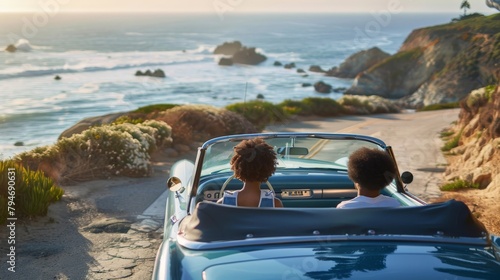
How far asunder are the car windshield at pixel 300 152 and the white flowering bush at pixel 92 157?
6.33 meters

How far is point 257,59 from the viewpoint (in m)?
106

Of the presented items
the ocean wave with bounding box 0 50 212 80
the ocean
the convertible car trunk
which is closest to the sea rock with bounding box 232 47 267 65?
the ocean

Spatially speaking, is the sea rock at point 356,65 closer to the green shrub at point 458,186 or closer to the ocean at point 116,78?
the ocean at point 116,78

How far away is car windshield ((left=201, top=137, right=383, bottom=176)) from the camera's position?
544 centimetres

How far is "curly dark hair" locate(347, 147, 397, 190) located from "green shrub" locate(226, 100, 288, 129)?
1928 centimetres

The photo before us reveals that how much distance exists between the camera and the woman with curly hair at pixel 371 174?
405cm

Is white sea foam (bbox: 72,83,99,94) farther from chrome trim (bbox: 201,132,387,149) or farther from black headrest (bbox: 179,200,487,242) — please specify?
black headrest (bbox: 179,200,487,242)

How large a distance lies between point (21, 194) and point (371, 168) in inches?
229

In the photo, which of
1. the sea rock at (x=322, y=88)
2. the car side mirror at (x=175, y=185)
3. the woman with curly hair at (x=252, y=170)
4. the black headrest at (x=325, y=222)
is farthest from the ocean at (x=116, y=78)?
the black headrest at (x=325, y=222)

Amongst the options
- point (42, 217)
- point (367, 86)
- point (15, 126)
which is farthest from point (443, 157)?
point (367, 86)

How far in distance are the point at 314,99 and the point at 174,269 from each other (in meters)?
29.6

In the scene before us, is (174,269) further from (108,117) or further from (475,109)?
(108,117)

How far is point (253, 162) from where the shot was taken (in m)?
4.27

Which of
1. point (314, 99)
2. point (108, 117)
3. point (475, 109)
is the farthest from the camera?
point (314, 99)
